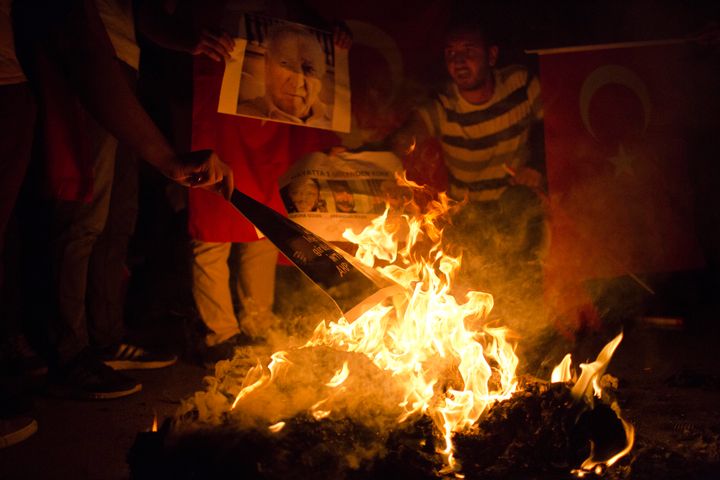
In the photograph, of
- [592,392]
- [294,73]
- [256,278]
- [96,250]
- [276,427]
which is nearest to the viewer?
[276,427]

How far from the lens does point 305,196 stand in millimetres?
4281

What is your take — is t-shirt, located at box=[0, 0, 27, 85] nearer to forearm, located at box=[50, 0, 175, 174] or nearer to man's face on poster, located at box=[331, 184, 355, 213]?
forearm, located at box=[50, 0, 175, 174]

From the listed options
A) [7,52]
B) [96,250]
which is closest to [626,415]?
[96,250]

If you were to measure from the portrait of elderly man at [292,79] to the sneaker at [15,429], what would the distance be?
2242 mm

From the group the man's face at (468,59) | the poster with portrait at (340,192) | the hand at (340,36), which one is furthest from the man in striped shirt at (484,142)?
the hand at (340,36)

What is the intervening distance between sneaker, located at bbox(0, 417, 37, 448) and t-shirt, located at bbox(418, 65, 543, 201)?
11.5ft

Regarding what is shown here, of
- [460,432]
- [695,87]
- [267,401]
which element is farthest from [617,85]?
[267,401]

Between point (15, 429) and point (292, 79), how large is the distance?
2.72 m

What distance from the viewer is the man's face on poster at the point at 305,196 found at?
14.0 ft

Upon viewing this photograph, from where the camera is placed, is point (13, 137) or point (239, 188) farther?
point (239, 188)

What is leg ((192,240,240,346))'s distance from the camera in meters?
4.18

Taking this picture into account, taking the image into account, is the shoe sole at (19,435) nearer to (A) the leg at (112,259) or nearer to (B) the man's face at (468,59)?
(A) the leg at (112,259)

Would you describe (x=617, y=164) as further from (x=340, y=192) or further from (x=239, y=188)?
(x=239, y=188)

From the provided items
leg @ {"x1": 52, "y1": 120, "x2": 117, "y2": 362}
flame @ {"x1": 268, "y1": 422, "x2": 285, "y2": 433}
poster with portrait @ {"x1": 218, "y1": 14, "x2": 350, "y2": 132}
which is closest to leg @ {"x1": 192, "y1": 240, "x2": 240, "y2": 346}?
leg @ {"x1": 52, "y1": 120, "x2": 117, "y2": 362}
